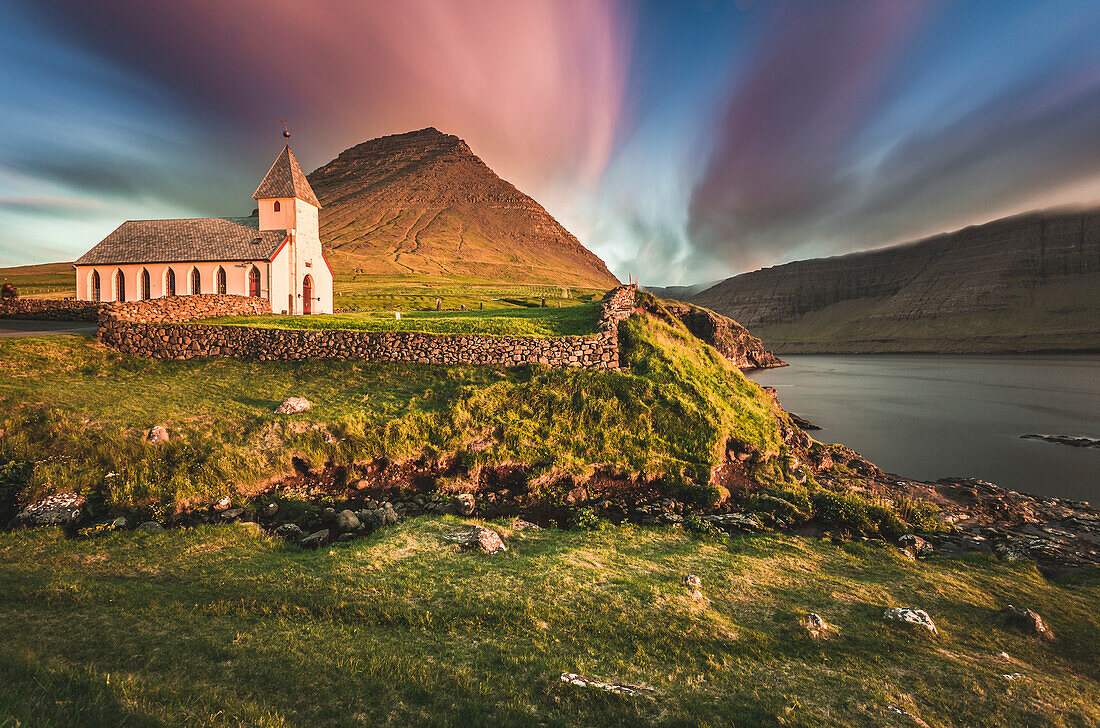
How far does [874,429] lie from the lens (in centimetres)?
3531

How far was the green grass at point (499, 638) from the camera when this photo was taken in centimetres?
466

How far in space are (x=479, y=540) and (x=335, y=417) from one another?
7.90 meters

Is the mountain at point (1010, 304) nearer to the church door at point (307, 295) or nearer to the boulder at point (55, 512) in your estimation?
the church door at point (307, 295)

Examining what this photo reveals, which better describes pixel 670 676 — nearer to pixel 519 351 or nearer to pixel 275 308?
pixel 519 351

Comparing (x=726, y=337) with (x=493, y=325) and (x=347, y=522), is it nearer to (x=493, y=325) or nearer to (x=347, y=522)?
(x=493, y=325)

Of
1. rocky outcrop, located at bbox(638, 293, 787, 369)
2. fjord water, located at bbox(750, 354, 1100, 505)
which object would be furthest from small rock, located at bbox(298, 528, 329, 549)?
rocky outcrop, located at bbox(638, 293, 787, 369)

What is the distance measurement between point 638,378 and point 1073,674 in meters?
12.5

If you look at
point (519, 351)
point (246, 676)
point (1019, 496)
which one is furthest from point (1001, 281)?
point (246, 676)

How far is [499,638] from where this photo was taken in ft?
20.6

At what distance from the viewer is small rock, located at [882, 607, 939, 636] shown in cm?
715

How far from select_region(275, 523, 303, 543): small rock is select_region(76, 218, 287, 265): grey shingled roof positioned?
3409 cm

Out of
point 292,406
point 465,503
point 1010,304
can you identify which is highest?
point 1010,304

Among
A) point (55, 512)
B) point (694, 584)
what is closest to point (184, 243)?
point (55, 512)

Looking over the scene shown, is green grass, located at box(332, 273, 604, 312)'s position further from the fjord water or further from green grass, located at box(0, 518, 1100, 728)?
green grass, located at box(0, 518, 1100, 728)
